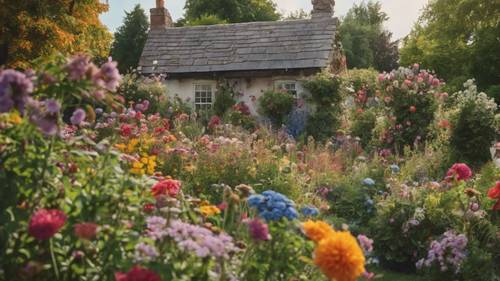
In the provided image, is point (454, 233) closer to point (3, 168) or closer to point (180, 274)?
point (180, 274)

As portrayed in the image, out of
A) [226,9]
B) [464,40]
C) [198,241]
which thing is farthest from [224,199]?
[226,9]

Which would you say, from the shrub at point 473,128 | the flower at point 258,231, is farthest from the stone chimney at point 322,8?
the flower at point 258,231

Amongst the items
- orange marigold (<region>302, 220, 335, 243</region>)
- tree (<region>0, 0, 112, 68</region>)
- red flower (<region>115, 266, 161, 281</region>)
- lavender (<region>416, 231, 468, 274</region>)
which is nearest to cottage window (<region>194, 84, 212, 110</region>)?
tree (<region>0, 0, 112, 68</region>)

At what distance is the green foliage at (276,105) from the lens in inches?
634

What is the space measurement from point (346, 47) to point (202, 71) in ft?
83.9

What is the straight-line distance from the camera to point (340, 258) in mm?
2391

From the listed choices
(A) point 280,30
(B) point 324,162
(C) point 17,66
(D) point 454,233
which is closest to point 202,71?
(A) point 280,30

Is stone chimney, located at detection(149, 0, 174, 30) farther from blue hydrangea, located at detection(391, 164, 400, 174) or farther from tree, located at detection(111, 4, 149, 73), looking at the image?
blue hydrangea, located at detection(391, 164, 400, 174)

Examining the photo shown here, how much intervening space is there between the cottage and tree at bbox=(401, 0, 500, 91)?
9.09m

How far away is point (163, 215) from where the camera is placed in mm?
3160

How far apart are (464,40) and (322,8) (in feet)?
43.6

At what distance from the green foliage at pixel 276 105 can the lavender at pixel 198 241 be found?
1360cm

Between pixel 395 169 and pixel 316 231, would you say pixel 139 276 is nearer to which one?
pixel 316 231

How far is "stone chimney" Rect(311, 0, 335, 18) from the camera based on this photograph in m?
19.3
